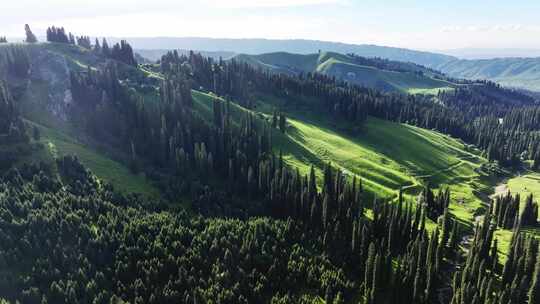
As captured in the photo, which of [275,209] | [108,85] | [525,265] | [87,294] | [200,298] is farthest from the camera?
[108,85]

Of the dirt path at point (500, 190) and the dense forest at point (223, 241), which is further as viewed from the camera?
the dirt path at point (500, 190)

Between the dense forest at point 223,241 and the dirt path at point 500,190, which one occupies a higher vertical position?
the dense forest at point 223,241

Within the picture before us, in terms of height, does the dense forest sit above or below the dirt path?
above

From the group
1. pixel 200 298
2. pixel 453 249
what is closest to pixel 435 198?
pixel 453 249

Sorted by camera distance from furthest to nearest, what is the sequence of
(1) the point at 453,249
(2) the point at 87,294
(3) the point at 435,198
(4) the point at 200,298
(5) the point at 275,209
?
(3) the point at 435,198 < (5) the point at 275,209 < (1) the point at 453,249 < (4) the point at 200,298 < (2) the point at 87,294

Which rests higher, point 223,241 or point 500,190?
point 223,241

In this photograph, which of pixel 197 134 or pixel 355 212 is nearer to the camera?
pixel 355 212

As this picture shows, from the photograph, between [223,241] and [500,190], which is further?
[500,190]

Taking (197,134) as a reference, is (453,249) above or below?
below

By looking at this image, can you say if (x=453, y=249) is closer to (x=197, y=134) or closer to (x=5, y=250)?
(x=197, y=134)

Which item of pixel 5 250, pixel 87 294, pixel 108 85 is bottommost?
pixel 87 294

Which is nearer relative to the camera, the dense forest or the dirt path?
the dense forest
